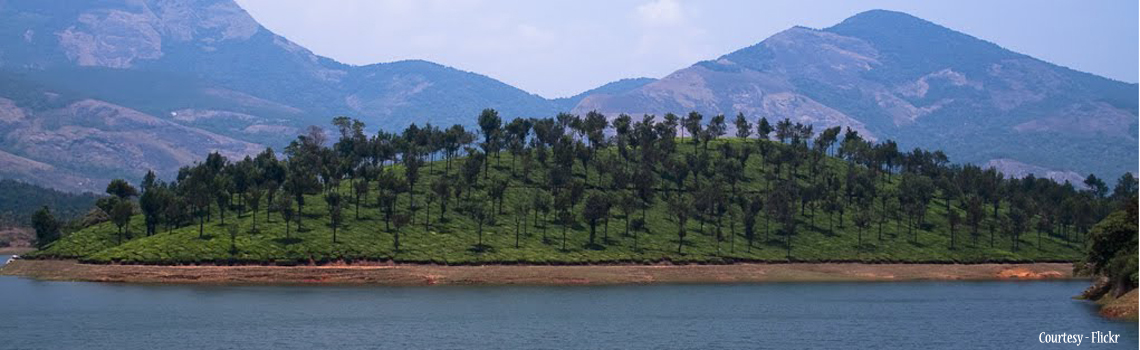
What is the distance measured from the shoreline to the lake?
6.41 m

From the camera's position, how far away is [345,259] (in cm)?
16625

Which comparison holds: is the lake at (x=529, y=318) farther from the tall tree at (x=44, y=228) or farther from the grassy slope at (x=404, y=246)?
the tall tree at (x=44, y=228)

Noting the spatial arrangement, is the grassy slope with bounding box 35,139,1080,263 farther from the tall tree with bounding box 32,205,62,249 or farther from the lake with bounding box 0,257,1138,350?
the lake with bounding box 0,257,1138,350

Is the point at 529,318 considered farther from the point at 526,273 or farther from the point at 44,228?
the point at 44,228

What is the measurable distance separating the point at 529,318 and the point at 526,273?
5386 centimetres

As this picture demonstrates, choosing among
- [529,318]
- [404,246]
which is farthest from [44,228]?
[529,318]

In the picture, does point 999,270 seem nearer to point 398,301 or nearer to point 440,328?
point 398,301

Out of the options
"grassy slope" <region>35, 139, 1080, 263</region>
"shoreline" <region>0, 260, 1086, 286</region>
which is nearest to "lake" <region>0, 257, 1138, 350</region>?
"shoreline" <region>0, 260, 1086, 286</region>

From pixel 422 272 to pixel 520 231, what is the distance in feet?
98.3

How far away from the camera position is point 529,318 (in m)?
116

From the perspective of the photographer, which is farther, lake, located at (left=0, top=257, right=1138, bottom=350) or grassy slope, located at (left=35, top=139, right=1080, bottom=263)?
grassy slope, located at (left=35, top=139, right=1080, bottom=263)

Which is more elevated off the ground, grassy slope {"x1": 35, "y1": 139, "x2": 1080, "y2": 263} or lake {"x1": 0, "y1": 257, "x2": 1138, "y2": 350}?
grassy slope {"x1": 35, "y1": 139, "x2": 1080, "y2": 263}

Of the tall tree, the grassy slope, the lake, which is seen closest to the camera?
the lake

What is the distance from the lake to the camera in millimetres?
96062
